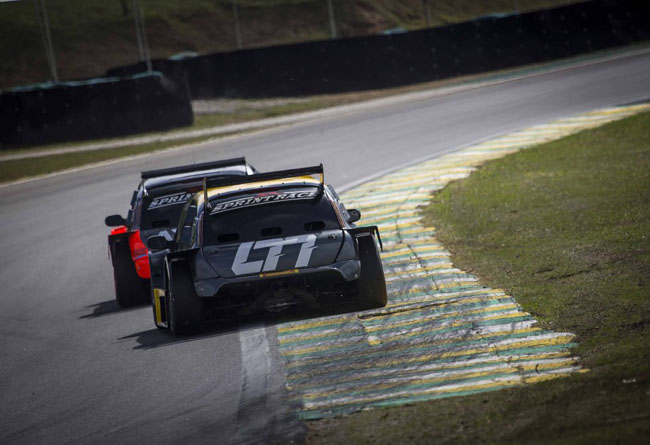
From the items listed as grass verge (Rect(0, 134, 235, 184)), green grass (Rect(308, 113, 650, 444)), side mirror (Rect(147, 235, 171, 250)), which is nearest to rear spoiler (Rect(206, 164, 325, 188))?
side mirror (Rect(147, 235, 171, 250))

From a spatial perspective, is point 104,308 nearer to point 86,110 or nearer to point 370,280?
point 370,280

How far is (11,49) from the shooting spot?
7238 centimetres

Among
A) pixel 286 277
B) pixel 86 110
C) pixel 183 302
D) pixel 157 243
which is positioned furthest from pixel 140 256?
pixel 86 110

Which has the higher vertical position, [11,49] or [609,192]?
[11,49]

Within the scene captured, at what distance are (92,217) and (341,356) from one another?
1148cm

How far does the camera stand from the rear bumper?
8602mm

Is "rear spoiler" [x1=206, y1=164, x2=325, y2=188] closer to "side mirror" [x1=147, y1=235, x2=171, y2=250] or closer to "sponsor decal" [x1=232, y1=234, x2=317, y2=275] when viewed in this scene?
"side mirror" [x1=147, y1=235, x2=171, y2=250]

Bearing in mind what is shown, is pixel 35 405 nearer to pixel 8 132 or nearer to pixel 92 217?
pixel 92 217

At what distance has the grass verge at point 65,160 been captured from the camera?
84.5 ft

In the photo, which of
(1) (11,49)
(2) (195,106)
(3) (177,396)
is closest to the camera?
(3) (177,396)

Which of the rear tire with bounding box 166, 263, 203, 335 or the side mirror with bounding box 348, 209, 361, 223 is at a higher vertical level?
the side mirror with bounding box 348, 209, 361, 223

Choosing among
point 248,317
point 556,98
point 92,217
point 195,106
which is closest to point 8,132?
point 195,106

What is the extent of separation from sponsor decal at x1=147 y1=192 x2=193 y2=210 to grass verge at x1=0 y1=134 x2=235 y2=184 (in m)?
14.5

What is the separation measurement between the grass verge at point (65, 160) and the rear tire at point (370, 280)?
59.7ft
